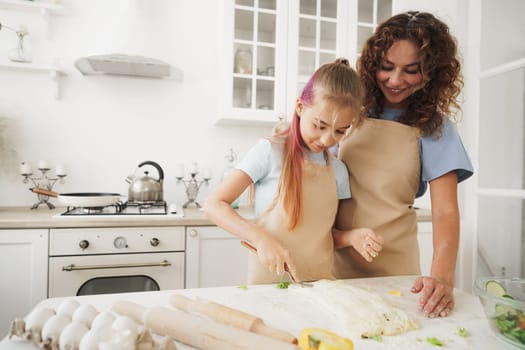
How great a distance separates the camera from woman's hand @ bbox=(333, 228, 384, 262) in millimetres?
812

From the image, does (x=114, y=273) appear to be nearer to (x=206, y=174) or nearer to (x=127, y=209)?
(x=127, y=209)

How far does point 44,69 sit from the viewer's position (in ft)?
6.14

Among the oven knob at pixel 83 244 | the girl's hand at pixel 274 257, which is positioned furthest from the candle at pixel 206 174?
the girl's hand at pixel 274 257

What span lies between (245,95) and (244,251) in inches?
32.9

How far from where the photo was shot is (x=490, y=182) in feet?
6.46

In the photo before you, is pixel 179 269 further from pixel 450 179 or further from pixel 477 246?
pixel 477 246

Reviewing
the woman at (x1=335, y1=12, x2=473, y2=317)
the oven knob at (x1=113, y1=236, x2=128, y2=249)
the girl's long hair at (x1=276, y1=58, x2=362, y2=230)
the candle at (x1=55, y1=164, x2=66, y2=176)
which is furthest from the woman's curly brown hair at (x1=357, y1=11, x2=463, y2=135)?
the candle at (x1=55, y1=164, x2=66, y2=176)

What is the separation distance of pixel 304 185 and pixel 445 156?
0.40 metres

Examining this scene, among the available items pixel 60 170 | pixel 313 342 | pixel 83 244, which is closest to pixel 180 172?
pixel 60 170

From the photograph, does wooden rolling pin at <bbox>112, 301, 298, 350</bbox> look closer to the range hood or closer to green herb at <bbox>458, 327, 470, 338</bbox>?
green herb at <bbox>458, 327, 470, 338</bbox>

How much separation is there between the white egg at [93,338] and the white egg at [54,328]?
56mm

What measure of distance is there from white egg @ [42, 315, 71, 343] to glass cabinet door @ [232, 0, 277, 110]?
1.52m

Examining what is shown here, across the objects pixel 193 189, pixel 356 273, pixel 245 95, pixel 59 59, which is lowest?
pixel 356 273

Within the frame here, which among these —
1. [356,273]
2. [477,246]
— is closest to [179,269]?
[356,273]
